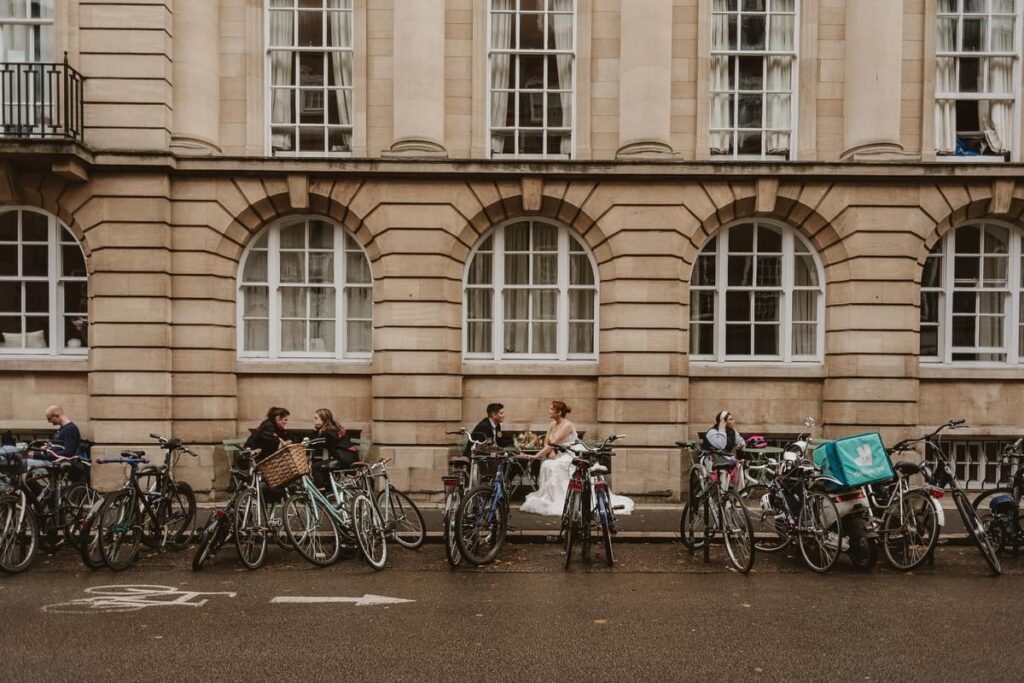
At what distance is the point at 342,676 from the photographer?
17.2 ft

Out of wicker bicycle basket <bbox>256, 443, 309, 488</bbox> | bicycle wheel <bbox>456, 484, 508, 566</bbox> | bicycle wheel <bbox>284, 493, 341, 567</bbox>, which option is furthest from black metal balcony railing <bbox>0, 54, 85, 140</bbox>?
bicycle wheel <bbox>456, 484, 508, 566</bbox>

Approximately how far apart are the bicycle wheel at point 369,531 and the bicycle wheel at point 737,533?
3676mm

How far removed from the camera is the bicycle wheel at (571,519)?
27.5ft

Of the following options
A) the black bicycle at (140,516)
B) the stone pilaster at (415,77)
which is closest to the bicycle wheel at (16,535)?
the black bicycle at (140,516)

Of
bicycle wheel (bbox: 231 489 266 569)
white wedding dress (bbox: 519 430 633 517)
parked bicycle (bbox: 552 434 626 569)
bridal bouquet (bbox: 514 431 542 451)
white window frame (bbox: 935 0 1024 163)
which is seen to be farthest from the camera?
white window frame (bbox: 935 0 1024 163)

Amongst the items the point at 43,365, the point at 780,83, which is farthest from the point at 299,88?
the point at 780,83

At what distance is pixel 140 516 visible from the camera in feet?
27.8

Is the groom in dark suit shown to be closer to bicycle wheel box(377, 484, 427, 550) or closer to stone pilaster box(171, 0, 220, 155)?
bicycle wheel box(377, 484, 427, 550)

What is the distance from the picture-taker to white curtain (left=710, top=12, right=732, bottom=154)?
13406 millimetres

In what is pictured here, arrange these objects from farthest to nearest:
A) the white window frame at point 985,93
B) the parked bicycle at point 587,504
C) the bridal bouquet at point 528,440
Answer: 1. the white window frame at point 985,93
2. the bridal bouquet at point 528,440
3. the parked bicycle at point 587,504

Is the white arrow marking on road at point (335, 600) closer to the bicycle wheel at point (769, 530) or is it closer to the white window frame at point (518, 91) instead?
the bicycle wheel at point (769, 530)

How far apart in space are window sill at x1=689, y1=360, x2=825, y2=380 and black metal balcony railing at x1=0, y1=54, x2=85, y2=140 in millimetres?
10771

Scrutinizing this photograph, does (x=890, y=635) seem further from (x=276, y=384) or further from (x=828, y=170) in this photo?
(x=276, y=384)

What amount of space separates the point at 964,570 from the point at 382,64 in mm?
11164
